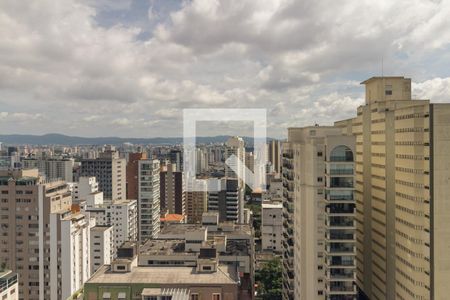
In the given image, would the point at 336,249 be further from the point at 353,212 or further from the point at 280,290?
the point at 280,290

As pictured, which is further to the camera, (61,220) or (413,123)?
(61,220)

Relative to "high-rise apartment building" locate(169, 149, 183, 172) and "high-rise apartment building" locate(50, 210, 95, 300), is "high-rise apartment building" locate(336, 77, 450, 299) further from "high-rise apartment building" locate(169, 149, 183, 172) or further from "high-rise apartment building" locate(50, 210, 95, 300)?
"high-rise apartment building" locate(50, 210, 95, 300)

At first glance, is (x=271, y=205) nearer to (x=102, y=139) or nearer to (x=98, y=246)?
(x=98, y=246)

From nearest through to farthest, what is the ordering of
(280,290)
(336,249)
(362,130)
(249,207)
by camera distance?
(336,249)
(362,130)
(280,290)
(249,207)

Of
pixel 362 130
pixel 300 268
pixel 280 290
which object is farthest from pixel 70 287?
pixel 362 130

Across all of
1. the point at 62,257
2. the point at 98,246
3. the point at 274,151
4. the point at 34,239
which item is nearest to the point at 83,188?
the point at 98,246

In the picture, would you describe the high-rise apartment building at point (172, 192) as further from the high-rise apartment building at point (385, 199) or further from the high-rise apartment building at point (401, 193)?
the high-rise apartment building at point (401, 193)
